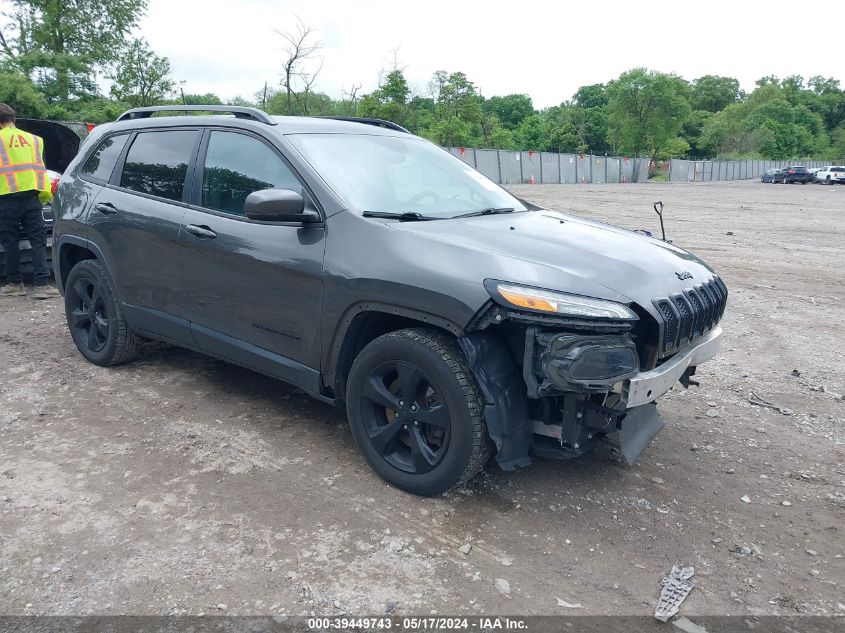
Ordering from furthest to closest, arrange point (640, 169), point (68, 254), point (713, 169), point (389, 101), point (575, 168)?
point (713, 169) < point (640, 169) < point (575, 168) < point (389, 101) < point (68, 254)

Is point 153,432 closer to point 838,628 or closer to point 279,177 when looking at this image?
point 279,177

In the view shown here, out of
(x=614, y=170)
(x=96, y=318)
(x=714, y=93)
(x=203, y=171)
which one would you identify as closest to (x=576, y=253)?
(x=203, y=171)

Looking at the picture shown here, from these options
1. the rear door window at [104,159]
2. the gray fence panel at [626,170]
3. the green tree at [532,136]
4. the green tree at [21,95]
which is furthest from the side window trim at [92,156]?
the green tree at [532,136]

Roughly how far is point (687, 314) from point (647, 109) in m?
85.5

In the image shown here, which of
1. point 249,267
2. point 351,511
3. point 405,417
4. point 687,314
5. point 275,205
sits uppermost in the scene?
point 275,205

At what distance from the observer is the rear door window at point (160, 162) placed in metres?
4.36

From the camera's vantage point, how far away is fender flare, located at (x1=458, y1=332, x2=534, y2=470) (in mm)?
2980

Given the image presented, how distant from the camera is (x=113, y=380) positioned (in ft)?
16.0

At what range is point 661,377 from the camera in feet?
9.96

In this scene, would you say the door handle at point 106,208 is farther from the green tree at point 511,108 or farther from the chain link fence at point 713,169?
the green tree at point 511,108

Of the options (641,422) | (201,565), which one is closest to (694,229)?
(641,422)

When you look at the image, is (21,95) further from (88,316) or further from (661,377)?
(661,377)

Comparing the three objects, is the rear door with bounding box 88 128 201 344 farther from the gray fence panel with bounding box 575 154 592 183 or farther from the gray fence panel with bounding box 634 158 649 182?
the gray fence panel with bounding box 634 158 649 182

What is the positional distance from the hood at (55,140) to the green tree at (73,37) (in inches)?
872
